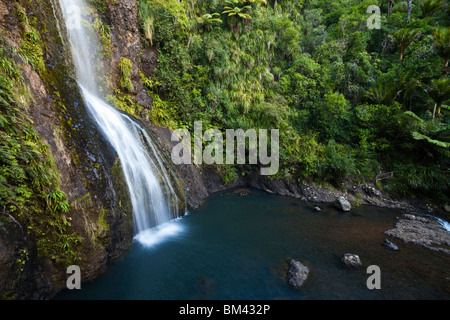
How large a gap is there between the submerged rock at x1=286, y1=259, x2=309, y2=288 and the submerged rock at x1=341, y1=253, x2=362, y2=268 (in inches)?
54.8

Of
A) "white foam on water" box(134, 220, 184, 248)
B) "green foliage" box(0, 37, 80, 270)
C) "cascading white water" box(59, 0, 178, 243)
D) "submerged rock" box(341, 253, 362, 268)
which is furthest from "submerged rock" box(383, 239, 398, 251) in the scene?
"green foliage" box(0, 37, 80, 270)

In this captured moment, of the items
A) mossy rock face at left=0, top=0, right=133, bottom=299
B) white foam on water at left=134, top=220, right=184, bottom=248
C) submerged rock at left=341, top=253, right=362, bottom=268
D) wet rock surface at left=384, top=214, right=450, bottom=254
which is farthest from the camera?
wet rock surface at left=384, top=214, right=450, bottom=254

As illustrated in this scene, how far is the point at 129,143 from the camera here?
7.17m

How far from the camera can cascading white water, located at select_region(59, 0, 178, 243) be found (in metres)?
6.61

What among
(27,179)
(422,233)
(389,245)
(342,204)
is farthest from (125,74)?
(422,233)

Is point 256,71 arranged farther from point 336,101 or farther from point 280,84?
point 336,101

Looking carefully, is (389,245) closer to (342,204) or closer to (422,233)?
(422,233)

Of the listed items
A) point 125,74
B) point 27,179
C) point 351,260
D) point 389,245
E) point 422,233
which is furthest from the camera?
point 125,74

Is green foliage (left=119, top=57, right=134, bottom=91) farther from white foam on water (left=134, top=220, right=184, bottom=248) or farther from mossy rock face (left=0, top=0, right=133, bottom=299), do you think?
white foam on water (left=134, top=220, right=184, bottom=248)

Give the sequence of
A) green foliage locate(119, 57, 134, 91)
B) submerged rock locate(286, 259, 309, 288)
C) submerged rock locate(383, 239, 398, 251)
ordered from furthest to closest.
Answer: green foliage locate(119, 57, 134, 91) < submerged rock locate(383, 239, 398, 251) < submerged rock locate(286, 259, 309, 288)

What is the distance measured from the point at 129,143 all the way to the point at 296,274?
6.63 metres

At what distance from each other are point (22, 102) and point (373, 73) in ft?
65.7

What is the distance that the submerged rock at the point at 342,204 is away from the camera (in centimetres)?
999

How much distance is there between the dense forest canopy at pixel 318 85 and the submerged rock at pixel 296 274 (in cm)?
672
